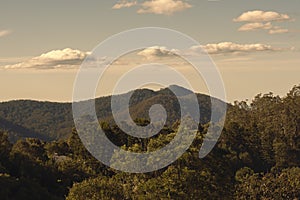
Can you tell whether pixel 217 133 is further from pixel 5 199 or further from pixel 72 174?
pixel 5 199

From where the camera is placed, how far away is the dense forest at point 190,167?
34.9m

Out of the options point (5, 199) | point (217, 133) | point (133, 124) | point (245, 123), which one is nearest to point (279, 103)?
point (245, 123)

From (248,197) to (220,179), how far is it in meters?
5.35

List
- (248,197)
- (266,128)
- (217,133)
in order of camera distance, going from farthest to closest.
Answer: (266,128), (217,133), (248,197)

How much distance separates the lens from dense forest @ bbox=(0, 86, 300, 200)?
3488cm

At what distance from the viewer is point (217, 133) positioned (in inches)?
3302

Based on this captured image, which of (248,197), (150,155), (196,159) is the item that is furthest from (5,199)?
(248,197)

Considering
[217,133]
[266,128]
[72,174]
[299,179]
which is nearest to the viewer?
[299,179]

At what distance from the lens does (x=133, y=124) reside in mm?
87875

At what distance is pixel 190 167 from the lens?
135 ft

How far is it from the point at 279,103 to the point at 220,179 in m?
63.6

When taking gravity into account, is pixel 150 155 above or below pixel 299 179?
above

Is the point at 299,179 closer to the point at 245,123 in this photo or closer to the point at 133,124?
Answer: the point at 133,124

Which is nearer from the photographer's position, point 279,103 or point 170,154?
point 170,154
